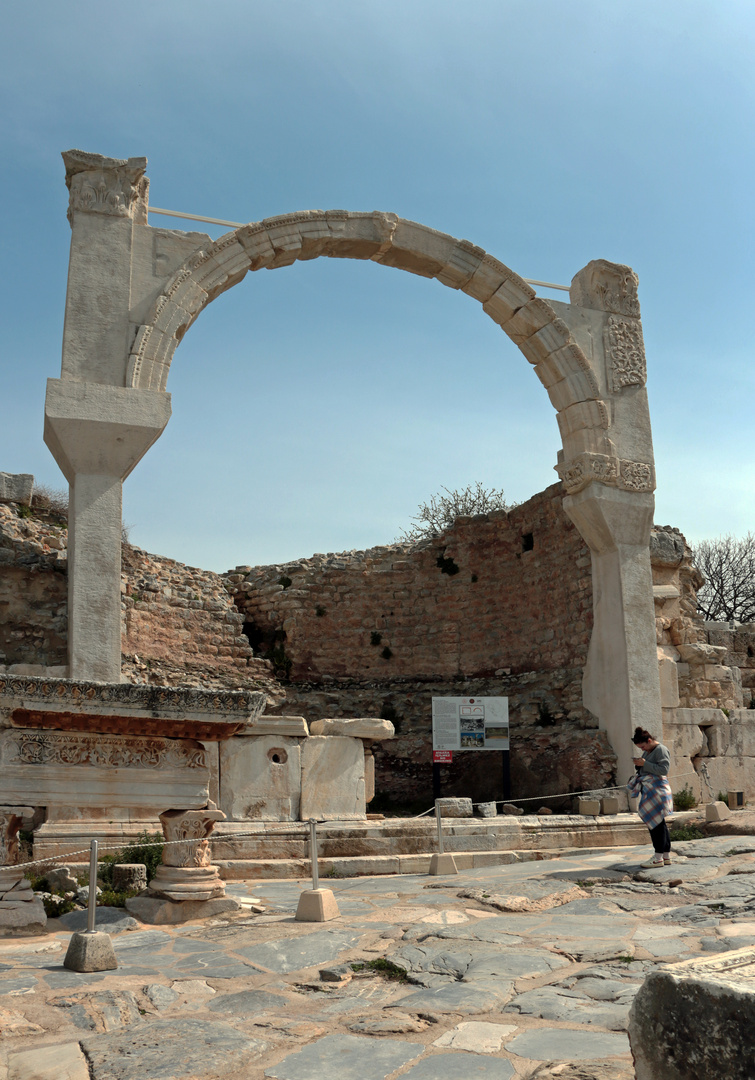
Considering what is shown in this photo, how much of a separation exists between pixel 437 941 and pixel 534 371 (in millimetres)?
8889

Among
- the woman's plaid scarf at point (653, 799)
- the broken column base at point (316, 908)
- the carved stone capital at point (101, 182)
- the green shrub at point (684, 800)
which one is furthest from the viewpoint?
the green shrub at point (684, 800)

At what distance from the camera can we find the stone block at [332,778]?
822 cm

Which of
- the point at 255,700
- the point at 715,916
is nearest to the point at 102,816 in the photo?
the point at 255,700

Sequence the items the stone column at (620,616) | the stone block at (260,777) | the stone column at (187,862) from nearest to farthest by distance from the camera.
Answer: the stone column at (187,862) → the stone block at (260,777) → the stone column at (620,616)

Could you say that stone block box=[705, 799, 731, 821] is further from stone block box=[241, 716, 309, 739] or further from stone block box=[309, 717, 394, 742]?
stone block box=[241, 716, 309, 739]

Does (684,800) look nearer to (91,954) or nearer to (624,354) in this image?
(624,354)

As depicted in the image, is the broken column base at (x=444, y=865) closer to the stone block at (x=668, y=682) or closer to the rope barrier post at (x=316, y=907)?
the rope barrier post at (x=316, y=907)

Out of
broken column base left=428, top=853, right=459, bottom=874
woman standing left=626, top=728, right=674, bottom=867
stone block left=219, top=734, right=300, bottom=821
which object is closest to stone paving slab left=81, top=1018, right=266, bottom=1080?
broken column base left=428, top=853, right=459, bottom=874

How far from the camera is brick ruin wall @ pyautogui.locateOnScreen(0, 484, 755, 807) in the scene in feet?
37.5

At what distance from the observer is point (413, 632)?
15023 millimetres

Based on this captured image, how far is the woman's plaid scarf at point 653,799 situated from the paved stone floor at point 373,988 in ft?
4.13

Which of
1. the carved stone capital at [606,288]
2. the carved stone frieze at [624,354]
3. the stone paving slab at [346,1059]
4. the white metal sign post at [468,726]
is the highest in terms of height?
the carved stone capital at [606,288]

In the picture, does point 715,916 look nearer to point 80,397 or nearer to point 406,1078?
point 406,1078

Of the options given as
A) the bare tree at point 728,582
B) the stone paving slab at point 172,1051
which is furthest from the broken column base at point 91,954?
the bare tree at point 728,582
